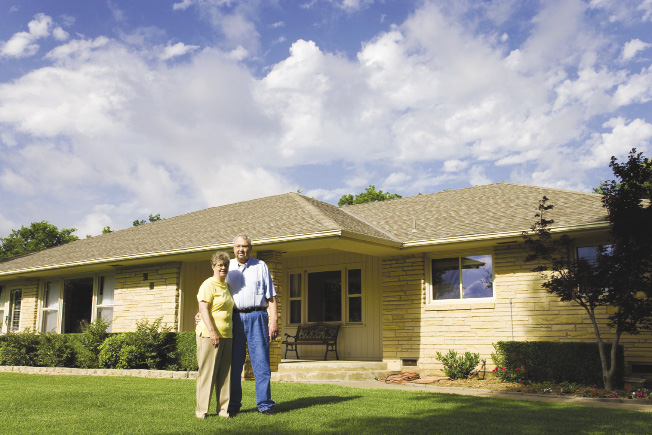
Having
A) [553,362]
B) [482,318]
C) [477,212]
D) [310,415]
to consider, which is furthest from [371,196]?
[310,415]

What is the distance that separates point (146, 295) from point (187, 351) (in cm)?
303

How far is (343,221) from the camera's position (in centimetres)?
1310

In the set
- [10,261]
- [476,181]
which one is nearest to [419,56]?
[10,261]

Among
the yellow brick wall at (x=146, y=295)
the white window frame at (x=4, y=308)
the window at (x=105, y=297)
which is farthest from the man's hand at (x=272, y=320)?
the white window frame at (x=4, y=308)

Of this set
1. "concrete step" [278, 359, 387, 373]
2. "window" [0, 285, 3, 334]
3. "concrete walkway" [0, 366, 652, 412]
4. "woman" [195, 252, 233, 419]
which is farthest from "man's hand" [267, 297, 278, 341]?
"window" [0, 285, 3, 334]

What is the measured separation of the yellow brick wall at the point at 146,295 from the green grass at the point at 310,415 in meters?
5.83

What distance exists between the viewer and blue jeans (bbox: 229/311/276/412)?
241 inches

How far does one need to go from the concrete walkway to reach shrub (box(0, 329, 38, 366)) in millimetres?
587

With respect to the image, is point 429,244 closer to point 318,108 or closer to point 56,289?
point 318,108

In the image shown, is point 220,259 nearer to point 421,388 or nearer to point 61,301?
point 421,388

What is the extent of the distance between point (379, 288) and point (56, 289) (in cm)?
1034

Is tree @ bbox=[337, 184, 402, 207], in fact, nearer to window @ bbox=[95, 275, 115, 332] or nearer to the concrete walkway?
window @ bbox=[95, 275, 115, 332]

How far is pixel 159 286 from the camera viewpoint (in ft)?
48.6

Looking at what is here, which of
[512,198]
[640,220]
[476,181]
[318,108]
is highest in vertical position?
[476,181]
